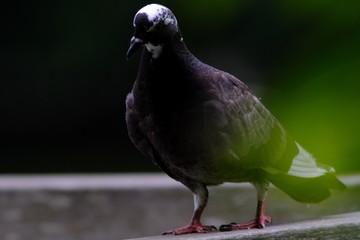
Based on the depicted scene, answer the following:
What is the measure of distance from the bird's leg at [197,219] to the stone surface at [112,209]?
127 centimetres

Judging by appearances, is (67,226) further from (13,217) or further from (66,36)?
(66,36)

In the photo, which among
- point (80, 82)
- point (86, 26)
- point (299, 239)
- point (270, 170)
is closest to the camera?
point (299, 239)

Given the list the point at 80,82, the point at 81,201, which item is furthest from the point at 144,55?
the point at 80,82

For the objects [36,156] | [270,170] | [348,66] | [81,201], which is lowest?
[36,156]

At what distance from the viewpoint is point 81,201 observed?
13.8 feet

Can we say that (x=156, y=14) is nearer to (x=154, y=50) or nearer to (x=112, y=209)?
(x=154, y=50)

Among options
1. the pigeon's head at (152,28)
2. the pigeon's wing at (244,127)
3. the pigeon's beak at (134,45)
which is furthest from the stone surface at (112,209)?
the pigeon's beak at (134,45)

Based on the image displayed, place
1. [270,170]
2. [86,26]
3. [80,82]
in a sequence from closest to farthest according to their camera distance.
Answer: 1. [270,170]
2. [86,26]
3. [80,82]

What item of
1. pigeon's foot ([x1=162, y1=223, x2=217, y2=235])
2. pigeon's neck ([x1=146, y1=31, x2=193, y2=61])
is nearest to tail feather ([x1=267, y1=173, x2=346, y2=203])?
pigeon's foot ([x1=162, y1=223, x2=217, y2=235])

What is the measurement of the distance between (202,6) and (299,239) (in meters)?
1.18

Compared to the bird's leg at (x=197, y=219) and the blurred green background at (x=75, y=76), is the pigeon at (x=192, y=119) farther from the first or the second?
the blurred green background at (x=75, y=76)

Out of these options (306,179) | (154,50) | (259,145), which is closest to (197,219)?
(259,145)

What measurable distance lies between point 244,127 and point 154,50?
43cm

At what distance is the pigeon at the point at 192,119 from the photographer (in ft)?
8.38
